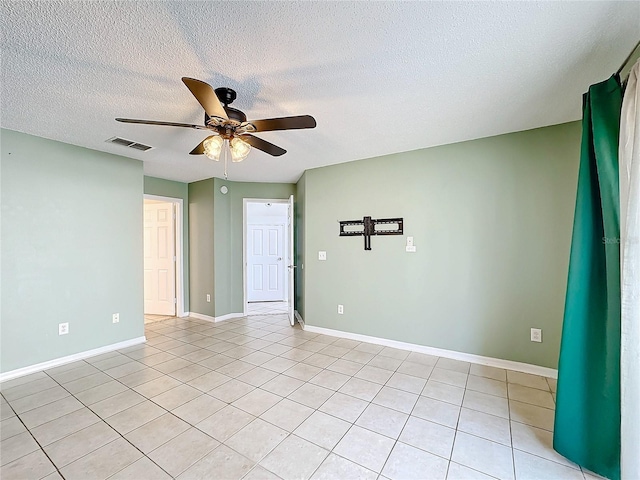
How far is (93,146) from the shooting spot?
3.21 m

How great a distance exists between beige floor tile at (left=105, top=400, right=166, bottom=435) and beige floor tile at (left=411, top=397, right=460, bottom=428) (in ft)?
6.47

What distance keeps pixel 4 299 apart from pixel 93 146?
177 centimetres

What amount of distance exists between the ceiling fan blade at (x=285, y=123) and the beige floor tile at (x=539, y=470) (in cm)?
239

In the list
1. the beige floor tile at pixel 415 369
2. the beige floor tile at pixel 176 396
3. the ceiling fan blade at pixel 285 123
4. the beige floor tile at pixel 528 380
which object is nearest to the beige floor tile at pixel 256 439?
the beige floor tile at pixel 176 396

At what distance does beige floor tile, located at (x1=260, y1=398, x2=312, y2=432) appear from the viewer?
6.56ft

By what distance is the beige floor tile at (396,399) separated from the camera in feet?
7.27

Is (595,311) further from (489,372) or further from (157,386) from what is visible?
(157,386)

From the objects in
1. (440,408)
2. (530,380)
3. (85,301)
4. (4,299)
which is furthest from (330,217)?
(4,299)

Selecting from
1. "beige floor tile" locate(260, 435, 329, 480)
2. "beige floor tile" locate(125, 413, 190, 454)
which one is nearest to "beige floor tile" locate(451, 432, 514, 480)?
"beige floor tile" locate(260, 435, 329, 480)

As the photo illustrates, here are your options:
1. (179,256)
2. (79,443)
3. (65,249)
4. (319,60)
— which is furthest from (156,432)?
(179,256)

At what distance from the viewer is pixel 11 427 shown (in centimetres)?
198

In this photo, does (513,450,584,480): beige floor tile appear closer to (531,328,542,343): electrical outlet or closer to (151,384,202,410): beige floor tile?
(531,328,542,343): electrical outlet

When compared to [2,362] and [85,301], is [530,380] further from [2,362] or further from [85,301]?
[2,362]

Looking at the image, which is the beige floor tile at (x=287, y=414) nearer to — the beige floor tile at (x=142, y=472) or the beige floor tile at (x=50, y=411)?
the beige floor tile at (x=142, y=472)
